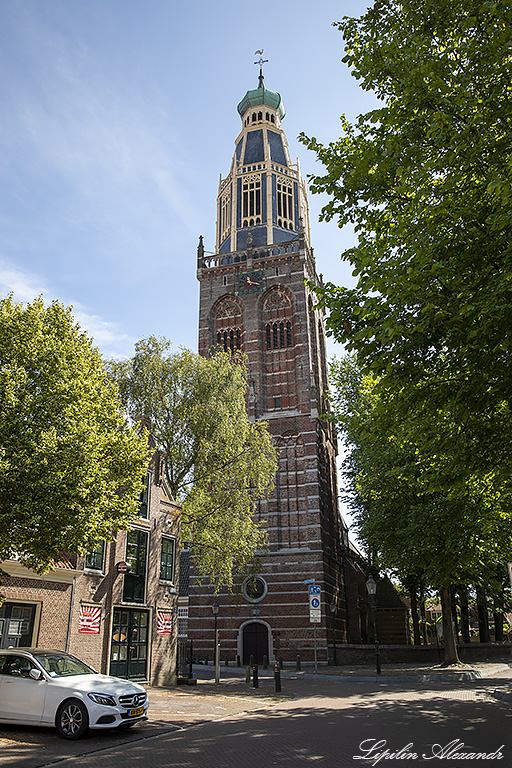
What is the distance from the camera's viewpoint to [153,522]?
22219 mm

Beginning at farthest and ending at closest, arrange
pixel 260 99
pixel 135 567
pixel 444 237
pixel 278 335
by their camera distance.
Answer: pixel 260 99
pixel 278 335
pixel 135 567
pixel 444 237

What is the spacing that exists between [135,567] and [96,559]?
2276 mm

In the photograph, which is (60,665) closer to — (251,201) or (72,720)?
(72,720)

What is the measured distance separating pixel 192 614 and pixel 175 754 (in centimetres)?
3104

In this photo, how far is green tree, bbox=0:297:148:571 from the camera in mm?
11977

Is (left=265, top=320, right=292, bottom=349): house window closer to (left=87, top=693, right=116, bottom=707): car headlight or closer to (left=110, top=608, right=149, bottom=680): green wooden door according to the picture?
(left=110, top=608, right=149, bottom=680): green wooden door

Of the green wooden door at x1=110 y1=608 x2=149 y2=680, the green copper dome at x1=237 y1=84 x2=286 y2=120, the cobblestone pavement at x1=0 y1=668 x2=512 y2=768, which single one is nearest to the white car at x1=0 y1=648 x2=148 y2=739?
the cobblestone pavement at x1=0 y1=668 x2=512 y2=768

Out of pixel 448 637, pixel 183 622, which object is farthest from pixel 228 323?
pixel 448 637

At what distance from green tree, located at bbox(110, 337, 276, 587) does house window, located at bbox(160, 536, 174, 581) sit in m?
1.27

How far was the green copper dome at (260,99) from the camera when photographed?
58.7 meters

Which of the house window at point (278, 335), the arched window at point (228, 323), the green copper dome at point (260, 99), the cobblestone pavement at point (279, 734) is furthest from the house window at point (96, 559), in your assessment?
the green copper dome at point (260, 99)

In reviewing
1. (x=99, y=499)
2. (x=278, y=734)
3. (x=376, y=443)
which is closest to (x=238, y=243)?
(x=376, y=443)

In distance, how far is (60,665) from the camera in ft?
35.9

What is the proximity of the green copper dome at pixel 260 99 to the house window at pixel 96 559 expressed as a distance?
5215cm
